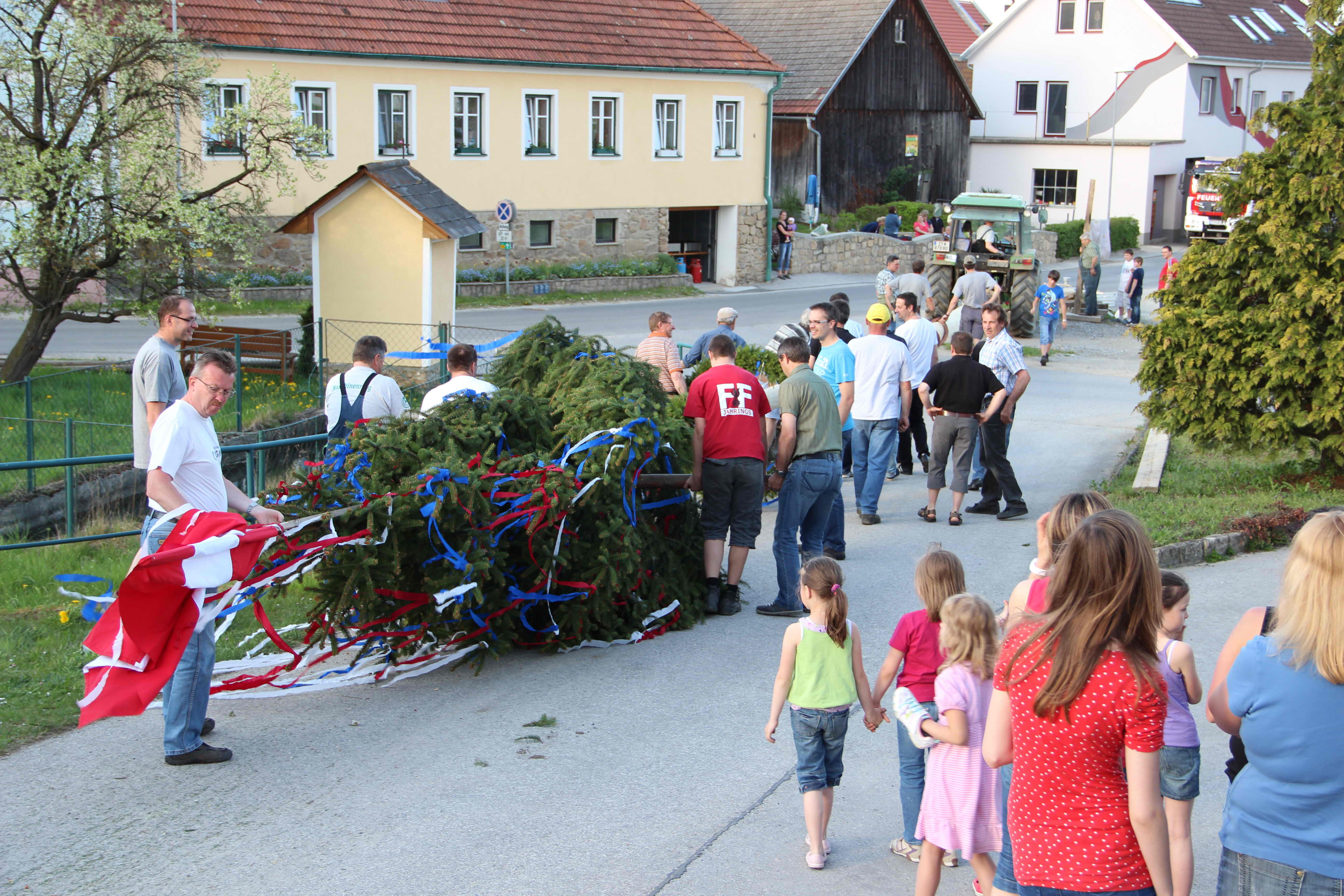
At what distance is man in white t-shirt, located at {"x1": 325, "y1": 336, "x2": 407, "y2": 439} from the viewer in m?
7.89

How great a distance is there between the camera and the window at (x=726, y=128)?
31172 mm

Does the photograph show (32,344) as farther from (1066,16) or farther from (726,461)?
(1066,16)

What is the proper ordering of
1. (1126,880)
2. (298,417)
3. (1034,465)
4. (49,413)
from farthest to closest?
(298,417) < (49,413) < (1034,465) < (1126,880)

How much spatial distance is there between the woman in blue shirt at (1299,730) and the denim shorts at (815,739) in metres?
1.72

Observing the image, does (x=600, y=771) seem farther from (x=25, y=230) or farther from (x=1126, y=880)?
(x=25, y=230)

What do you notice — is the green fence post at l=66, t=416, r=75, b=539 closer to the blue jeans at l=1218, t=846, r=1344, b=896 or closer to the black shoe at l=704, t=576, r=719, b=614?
the black shoe at l=704, t=576, r=719, b=614

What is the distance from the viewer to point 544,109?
2852cm

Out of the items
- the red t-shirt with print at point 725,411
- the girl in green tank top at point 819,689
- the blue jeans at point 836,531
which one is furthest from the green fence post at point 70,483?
the girl in green tank top at point 819,689

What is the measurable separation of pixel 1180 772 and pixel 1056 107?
45.5 metres

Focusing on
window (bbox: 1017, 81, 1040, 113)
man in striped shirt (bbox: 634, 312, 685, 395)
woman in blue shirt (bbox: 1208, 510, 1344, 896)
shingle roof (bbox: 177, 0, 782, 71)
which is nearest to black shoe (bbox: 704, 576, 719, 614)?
man in striped shirt (bbox: 634, 312, 685, 395)

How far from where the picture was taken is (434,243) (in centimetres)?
1677

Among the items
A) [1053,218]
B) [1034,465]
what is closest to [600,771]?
[1034,465]

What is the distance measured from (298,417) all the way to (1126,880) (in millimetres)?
13656

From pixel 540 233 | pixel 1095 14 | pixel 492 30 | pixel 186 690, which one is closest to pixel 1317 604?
pixel 186 690
